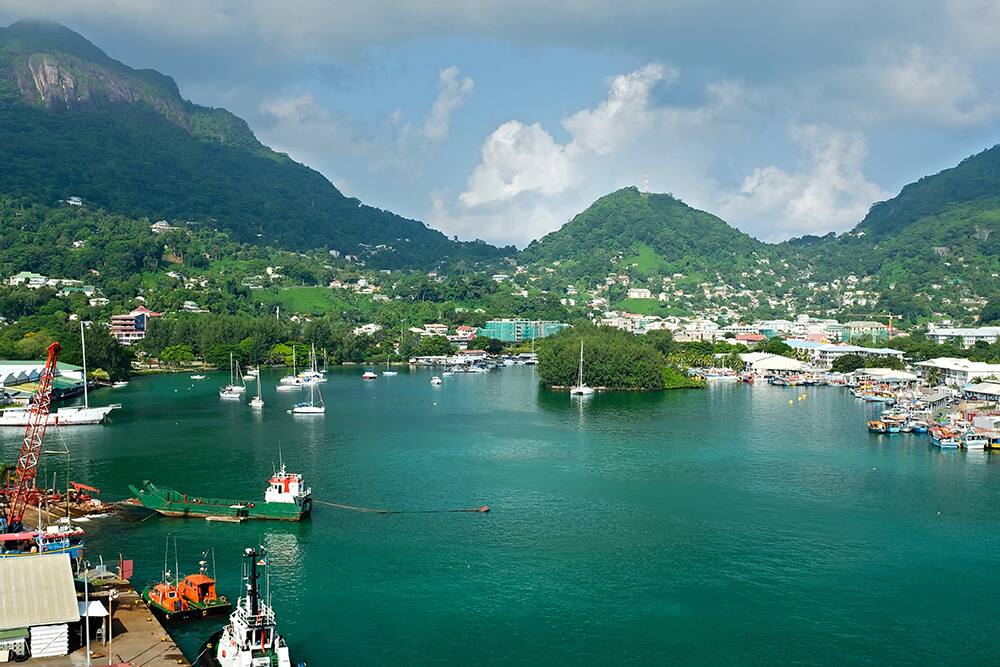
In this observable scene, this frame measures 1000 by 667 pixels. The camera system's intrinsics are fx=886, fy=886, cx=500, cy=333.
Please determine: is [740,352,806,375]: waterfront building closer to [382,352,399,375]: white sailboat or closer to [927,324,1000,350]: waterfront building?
[927,324,1000,350]: waterfront building

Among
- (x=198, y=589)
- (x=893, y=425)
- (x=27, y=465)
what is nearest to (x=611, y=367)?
(x=893, y=425)

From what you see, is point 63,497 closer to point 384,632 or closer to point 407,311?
point 384,632

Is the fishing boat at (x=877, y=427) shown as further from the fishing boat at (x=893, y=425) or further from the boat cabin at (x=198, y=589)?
the boat cabin at (x=198, y=589)

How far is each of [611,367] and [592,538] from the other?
4529 centimetres

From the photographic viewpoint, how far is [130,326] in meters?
98.6

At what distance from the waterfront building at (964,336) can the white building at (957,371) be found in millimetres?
28621

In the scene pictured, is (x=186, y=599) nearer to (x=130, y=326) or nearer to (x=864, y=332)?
(x=130, y=326)

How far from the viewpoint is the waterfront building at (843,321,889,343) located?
127812mm

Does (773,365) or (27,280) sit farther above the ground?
(27,280)

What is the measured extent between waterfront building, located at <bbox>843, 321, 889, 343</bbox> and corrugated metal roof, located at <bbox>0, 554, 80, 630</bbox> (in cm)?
12213

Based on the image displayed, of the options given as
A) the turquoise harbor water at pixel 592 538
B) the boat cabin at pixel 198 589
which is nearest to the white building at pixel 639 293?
the turquoise harbor water at pixel 592 538

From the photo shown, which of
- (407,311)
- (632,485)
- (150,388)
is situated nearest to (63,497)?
(632,485)

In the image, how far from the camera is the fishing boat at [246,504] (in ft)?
95.3

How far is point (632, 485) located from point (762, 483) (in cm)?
545
